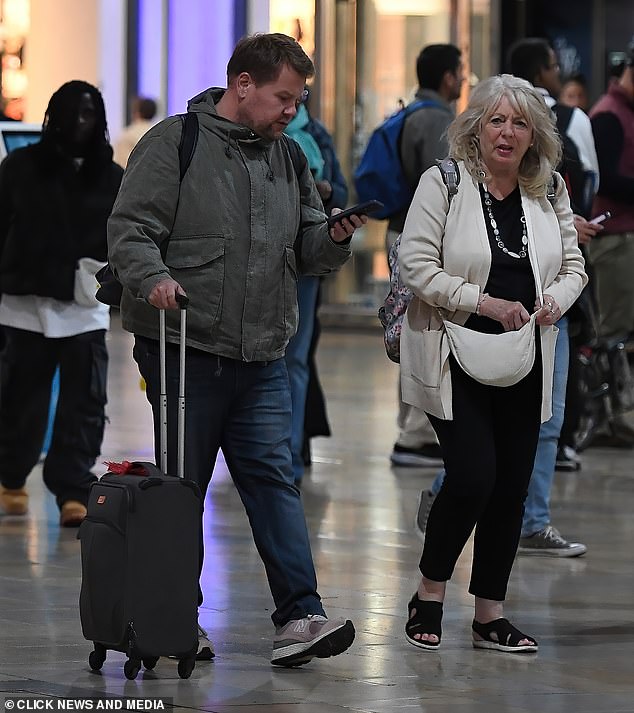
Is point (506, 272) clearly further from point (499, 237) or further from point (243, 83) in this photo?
point (243, 83)

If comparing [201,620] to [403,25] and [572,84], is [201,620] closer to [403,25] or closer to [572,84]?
[572,84]

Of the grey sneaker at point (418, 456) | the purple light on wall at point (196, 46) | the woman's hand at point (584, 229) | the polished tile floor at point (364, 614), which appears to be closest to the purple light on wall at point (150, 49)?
the purple light on wall at point (196, 46)

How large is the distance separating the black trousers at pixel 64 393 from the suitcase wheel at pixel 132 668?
111 inches

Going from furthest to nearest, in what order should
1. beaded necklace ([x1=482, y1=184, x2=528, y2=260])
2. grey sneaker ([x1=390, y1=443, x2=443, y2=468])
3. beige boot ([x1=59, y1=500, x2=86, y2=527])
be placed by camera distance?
grey sneaker ([x1=390, y1=443, x2=443, y2=468]), beige boot ([x1=59, y1=500, x2=86, y2=527]), beaded necklace ([x1=482, y1=184, x2=528, y2=260])

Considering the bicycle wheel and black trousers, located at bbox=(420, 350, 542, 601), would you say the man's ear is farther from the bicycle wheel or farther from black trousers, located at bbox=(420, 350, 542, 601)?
the bicycle wheel

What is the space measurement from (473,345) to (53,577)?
1994 mm

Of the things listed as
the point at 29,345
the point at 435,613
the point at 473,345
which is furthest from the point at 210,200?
the point at 29,345

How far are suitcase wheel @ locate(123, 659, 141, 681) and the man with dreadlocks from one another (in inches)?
106

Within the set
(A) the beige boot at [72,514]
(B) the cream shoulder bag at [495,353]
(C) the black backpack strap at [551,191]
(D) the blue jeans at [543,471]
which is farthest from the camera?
(A) the beige boot at [72,514]

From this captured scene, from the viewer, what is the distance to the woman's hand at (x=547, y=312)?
521 centimetres

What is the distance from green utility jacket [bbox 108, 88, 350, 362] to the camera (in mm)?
4887

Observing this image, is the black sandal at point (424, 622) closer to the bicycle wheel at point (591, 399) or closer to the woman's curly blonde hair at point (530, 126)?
the woman's curly blonde hair at point (530, 126)

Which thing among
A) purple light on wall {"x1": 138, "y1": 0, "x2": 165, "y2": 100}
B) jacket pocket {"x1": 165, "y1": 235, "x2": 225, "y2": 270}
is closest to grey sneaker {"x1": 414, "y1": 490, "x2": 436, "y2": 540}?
jacket pocket {"x1": 165, "y1": 235, "x2": 225, "y2": 270}

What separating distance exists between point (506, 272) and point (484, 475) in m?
0.60
